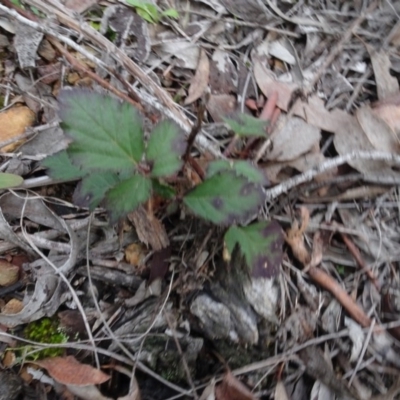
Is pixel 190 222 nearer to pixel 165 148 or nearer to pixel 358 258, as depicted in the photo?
pixel 165 148

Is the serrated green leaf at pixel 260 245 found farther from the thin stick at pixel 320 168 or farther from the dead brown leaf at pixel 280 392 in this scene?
the dead brown leaf at pixel 280 392

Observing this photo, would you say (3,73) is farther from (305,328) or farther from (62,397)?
(305,328)

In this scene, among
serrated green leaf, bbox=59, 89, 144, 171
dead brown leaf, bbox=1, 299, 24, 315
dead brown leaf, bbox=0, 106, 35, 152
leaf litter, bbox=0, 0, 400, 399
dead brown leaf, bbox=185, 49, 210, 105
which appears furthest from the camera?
dead brown leaf, bbox=185, 49, 210, 105

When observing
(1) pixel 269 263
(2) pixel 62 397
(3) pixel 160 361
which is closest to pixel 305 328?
(1) pixel 269 263

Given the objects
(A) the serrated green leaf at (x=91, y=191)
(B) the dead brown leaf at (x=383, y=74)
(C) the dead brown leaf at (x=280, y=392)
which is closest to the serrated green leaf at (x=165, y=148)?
(A) the serrated green leaf at (x=91, y=191)

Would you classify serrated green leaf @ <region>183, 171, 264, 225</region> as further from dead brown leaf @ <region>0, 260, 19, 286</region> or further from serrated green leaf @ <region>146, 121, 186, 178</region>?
A: dead brown leaf @ <region>0, 260, 19, 286</region>

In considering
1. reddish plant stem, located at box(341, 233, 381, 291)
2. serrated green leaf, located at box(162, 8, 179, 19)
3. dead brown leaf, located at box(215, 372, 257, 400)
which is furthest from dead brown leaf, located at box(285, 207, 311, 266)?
serrated green leaf, located at box(162, 8, 179, 19)
